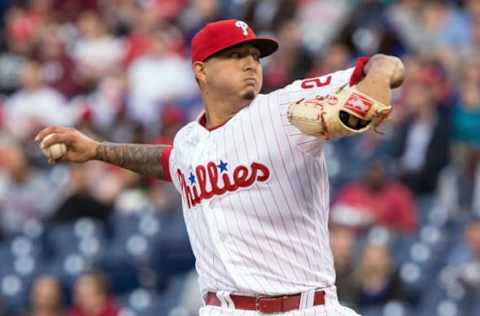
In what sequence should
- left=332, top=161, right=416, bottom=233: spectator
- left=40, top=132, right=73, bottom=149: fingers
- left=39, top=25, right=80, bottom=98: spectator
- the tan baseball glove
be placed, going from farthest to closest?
left=39, top=25, right=80, bottom=98: spectator, left=332, top=161, right=416, bottom=233: spectator, left=40, top=132, right=73, bottom=149: fingers, the tan baseball glove

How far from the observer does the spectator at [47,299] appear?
10.6 m

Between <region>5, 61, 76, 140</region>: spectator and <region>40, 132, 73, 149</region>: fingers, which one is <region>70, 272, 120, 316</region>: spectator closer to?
<region>5, 61, 76, 140</region>: spectator

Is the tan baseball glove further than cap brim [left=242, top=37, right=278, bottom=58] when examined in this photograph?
No

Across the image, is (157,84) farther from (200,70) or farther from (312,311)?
(312,311)

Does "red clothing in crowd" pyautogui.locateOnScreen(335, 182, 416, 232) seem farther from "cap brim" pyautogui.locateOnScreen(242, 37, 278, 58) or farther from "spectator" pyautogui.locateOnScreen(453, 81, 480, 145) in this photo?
"cap brim" pyautogui.locateOnScreen(242, 37, 278, 58)

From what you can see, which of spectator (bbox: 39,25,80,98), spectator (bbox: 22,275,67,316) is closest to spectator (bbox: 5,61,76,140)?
spectator (bbox: 39,25,80,98)

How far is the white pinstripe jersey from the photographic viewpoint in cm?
550

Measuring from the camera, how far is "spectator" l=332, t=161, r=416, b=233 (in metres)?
10.5

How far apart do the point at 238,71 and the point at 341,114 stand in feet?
2.94

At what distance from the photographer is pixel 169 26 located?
46.2 ft

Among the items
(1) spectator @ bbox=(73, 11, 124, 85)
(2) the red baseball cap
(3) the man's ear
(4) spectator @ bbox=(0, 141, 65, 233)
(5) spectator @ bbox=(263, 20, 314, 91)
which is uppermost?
(1) spectator @ bbox=(73, 11, 124, 85)

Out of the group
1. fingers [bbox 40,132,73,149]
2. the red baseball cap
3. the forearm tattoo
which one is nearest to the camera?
the red baseball cap

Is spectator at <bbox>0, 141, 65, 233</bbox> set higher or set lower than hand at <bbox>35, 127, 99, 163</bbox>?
higher

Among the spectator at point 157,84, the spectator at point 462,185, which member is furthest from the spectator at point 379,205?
the spectator at point 157,84
